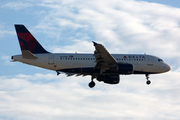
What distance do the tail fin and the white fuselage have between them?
1638 millimetres

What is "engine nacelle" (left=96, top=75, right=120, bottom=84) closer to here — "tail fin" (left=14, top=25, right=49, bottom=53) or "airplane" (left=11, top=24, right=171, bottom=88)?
"airplane" (left=11, top=24, right=171, bottom=88)

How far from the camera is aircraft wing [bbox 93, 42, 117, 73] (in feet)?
116

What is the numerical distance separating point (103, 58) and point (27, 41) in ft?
35.4

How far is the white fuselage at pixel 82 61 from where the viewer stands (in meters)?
38.4

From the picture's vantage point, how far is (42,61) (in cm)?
3828

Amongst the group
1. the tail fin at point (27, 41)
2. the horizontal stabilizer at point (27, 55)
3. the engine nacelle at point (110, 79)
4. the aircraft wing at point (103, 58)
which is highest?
the tail fin at point (27, 41)

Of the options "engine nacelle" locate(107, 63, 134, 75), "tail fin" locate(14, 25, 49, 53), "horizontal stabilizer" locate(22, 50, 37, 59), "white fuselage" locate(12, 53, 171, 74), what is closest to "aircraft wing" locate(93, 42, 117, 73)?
"engine nacelle" locate(107, 63, 134, 75)

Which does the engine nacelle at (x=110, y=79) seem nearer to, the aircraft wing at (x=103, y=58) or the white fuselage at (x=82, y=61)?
the white fuselage at (x=82, y=61)

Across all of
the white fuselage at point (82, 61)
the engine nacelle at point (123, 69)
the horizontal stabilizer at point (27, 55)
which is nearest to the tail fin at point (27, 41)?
the white fuselage at point (82, 61)

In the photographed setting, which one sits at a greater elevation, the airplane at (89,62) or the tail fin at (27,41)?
the tail fin at (27,41)

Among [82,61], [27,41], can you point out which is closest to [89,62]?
[82,61]

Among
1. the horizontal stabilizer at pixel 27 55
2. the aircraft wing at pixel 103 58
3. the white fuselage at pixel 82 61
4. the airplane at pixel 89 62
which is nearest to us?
the aircraft wing at pixel 103 58

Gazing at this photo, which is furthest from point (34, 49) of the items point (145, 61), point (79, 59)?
point (145, 61)

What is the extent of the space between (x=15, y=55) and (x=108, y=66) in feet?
38.0
